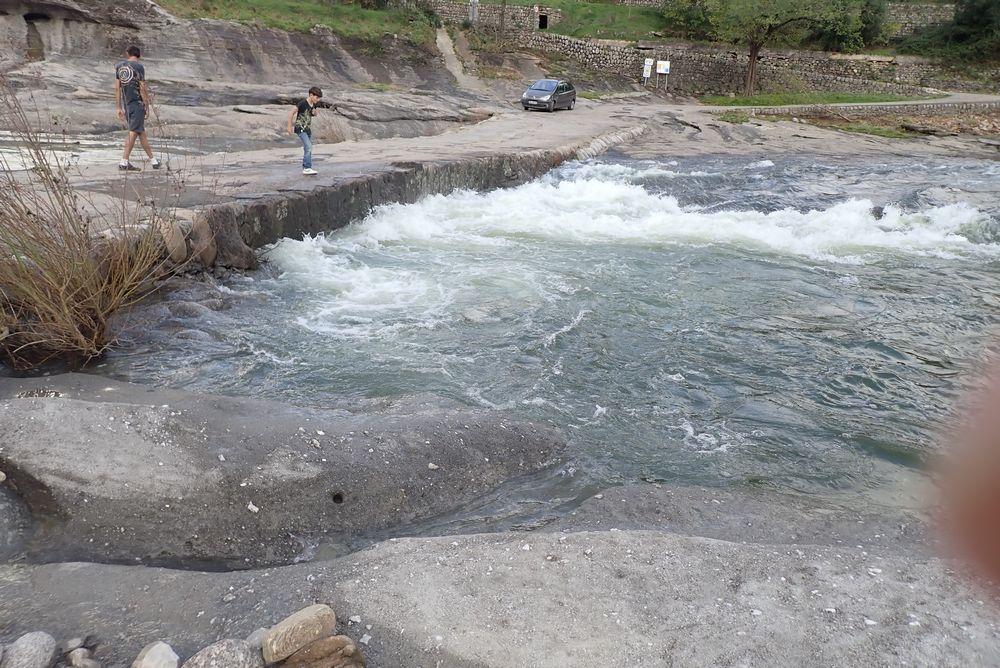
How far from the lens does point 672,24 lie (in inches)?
1663

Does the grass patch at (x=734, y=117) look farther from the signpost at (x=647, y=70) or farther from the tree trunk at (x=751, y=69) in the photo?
the signpost at (x=647, y=70)

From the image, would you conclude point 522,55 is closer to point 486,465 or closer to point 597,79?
point 597,79

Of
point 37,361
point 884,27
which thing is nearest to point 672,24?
point 884,27

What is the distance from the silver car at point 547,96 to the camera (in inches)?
1086

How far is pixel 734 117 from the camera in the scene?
27594 mm

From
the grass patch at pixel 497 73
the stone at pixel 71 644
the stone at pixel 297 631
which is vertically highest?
the grass patch at pixel 497 73

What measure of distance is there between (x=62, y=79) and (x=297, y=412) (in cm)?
1845

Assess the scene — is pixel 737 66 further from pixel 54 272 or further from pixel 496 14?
pixel 54 272

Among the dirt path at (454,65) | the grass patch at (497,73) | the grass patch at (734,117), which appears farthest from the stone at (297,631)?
the grass patch at (497,73)

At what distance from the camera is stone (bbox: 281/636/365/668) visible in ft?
10.0

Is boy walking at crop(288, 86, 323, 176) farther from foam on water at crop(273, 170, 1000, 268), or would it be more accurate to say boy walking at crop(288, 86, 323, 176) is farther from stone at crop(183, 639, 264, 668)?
stone at crop(183, 639, 264, 668)

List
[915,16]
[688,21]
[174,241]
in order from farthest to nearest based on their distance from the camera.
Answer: [915,16], [688,21], [174,241]

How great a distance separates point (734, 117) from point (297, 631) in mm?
27959

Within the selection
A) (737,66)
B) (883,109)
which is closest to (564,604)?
(883,109)
